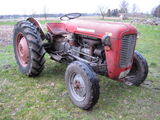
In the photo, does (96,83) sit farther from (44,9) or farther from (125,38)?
(44,9)

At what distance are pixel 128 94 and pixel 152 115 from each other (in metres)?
0.70

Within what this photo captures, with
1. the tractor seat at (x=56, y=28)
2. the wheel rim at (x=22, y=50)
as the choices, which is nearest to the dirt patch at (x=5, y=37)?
the wheel rim at (x=22, y=50)

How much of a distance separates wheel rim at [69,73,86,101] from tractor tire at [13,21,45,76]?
1.01m

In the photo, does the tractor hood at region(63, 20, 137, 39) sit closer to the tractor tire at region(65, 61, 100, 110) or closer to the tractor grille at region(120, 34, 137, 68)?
the tractor grille at region(120, 34, 137, 68)

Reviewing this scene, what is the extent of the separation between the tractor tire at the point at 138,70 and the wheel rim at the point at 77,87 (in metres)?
1.08

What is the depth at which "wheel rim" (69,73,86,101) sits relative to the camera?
312 centimetres

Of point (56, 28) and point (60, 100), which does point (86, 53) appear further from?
point (56, 28)

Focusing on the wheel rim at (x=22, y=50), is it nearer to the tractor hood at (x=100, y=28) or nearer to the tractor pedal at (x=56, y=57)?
the tractor pedal at (x=56, y=57)

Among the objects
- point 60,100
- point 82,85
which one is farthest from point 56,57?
point 82,85

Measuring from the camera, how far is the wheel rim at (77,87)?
123 inches

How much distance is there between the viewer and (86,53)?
143 inches

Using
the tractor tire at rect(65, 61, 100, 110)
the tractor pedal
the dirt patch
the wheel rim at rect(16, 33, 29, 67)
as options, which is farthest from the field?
the dirt patch

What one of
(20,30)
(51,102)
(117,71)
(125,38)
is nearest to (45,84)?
(51,102)

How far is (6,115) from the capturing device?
9.67ft
